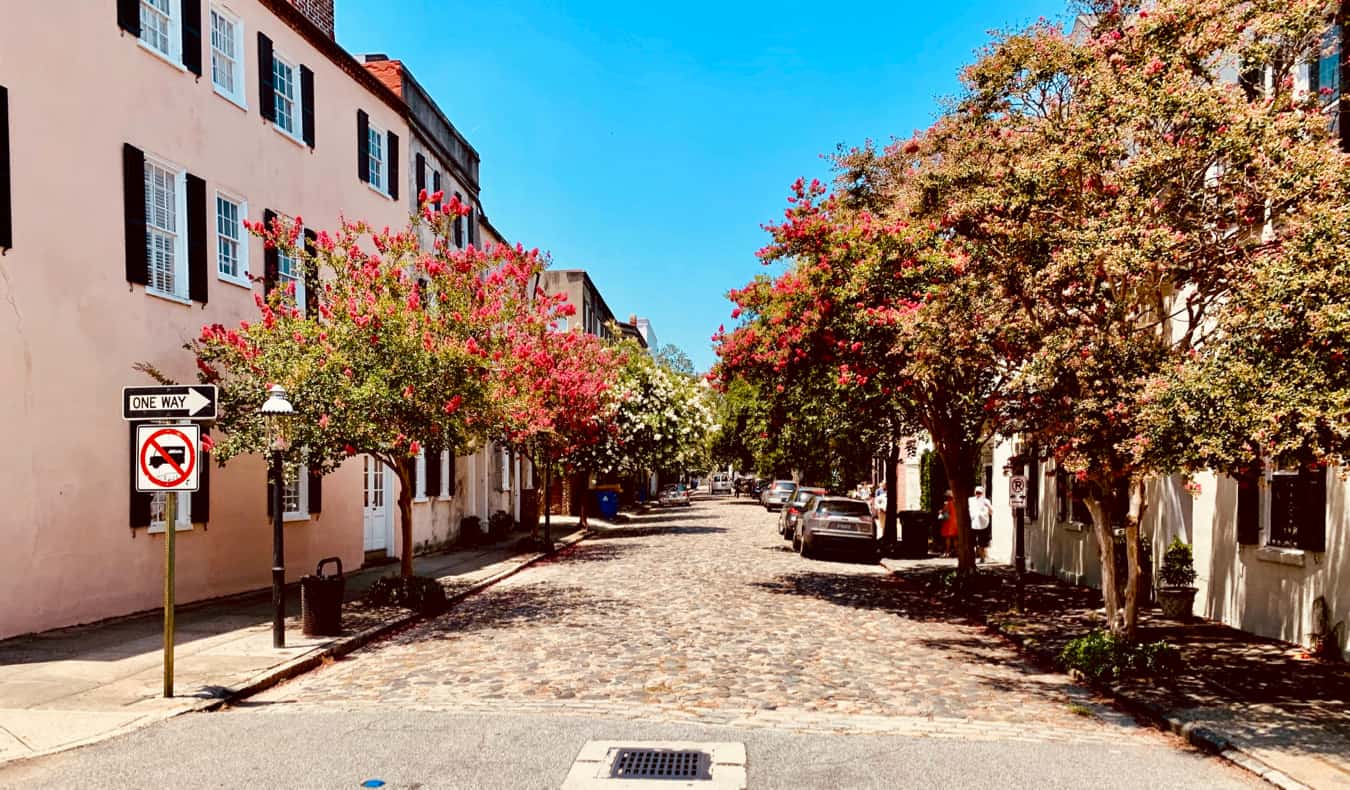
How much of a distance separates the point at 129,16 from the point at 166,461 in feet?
26.6

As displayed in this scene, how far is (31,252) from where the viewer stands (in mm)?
11969

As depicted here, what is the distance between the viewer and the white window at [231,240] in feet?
52.9

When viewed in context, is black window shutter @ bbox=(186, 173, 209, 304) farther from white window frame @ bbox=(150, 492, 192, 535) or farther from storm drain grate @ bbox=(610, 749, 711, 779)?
storm drain grate @ bbox=(610, 749, 711, 779)

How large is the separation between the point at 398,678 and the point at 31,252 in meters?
6.71

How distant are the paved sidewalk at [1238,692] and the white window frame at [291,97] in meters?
13.6

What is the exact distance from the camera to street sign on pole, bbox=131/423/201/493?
28.3ft

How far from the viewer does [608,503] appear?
1670 inches

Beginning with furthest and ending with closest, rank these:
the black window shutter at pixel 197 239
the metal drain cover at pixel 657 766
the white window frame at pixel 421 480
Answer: the white window frame at pixel 421 480 < the black window shutter at pixel 197 239 < the metal drain cover at pixel 657 766

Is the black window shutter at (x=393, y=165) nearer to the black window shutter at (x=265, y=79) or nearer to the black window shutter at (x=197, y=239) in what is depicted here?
the black window shutter at (x=265, y=79)

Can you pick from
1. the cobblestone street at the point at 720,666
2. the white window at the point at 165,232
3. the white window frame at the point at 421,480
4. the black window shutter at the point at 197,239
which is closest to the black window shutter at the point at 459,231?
the white window frame at the point at 421,480

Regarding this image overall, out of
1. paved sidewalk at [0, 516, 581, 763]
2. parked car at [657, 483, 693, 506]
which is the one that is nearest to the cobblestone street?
paved sidewalk at [0, 516, 581, 763]

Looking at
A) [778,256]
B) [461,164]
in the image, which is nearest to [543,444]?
[461,164]

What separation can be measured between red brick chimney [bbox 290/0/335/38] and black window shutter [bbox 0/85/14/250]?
9.49 meters

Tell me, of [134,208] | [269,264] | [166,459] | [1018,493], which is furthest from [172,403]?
[1018,493]
